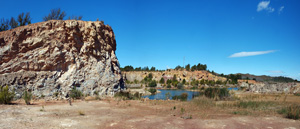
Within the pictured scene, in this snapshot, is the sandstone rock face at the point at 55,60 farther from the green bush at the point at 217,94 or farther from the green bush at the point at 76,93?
the green bush at the point at 217,94

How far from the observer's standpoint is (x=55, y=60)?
54.3ft

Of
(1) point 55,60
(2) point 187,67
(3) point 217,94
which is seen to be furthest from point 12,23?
(2) point 187,67

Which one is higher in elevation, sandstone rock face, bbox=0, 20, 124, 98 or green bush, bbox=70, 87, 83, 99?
sandstone rock face, bbox=0, 20, 124, 98

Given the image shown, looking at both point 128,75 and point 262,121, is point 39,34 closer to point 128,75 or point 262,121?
point 262,121

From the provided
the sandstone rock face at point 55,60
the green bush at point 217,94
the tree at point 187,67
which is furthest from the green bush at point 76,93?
the tree at point 187,67

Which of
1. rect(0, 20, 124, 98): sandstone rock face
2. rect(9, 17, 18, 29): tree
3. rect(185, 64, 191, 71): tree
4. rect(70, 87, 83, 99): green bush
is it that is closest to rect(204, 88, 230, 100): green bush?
rect(0, 20, 124, 98): sandstone rock face

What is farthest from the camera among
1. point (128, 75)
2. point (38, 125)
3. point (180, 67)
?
point (180, 67)

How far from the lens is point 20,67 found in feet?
52.7

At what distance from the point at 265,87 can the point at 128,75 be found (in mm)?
46979

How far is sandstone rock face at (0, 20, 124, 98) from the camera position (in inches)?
622

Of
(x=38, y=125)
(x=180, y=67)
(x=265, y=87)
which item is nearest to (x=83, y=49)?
(x=38, y=125)

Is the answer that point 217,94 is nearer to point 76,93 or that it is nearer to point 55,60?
point 76,93

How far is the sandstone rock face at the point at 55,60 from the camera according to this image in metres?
15.8

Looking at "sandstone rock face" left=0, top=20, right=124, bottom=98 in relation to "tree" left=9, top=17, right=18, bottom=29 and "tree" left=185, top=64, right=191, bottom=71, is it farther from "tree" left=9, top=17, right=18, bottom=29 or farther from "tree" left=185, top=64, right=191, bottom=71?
"tree" left=185, top=64, right=191, bottom=71
